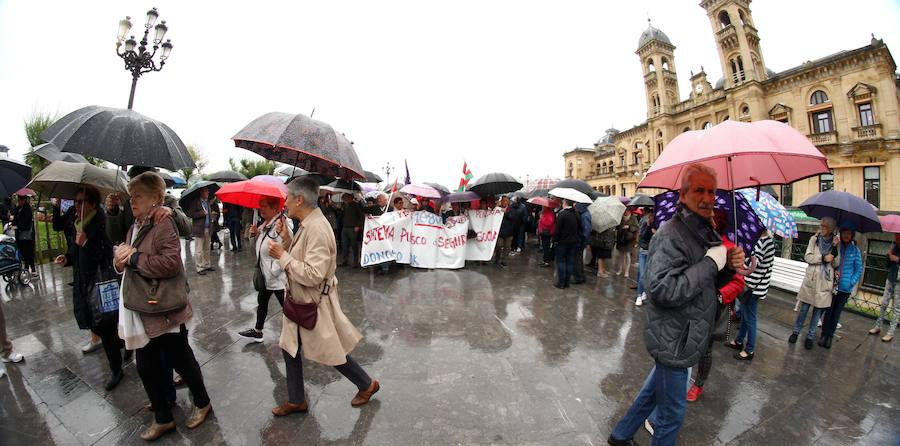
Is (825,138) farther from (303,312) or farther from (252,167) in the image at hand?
(252,167)

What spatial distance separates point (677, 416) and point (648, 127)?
49.1 m

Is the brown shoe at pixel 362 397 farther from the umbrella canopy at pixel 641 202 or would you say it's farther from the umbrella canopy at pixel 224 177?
the umbrella canopy at pixel 224 177

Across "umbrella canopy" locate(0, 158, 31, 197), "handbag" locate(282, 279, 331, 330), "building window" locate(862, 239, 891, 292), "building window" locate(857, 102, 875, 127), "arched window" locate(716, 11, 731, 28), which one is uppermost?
"arched window" locate(716, 11, 731, 28)

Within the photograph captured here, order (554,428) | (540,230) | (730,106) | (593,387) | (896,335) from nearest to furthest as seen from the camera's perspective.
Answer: (554,428)
(593,387)
(896,335)
(540,230)
(730,106)

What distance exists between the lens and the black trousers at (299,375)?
262 centimetres

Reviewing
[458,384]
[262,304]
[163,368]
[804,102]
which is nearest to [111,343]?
[163,368]

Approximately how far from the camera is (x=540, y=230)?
8.98 m

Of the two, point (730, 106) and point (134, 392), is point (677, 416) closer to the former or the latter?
point (134, 392)

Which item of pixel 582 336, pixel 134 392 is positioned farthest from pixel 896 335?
pixel 134 392

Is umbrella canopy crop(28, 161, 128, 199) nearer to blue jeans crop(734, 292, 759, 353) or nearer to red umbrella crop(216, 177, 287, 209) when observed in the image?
red umbrella crop(216, 177, 287, 209)

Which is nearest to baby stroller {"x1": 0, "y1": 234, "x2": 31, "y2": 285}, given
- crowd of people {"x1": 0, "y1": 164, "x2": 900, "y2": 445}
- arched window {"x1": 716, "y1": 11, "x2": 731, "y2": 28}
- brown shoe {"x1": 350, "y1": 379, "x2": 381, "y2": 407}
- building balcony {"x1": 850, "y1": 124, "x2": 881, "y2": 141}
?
crowd of people {"x1": 0, "y1": 164, "x2": 900, "y2": 445}

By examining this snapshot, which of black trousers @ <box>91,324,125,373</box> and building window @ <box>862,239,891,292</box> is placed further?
building window @ <box>862,239,891,292</box>

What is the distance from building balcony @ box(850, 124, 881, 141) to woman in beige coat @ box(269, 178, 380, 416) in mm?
35534

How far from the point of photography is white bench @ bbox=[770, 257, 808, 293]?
6.69 meters
